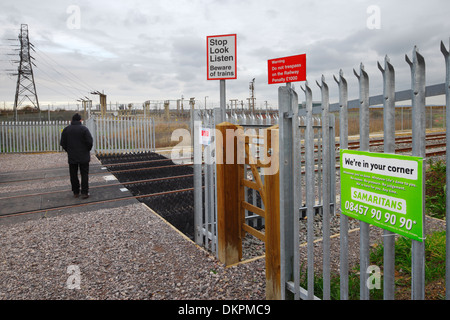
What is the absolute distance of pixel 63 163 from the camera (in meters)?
15.1

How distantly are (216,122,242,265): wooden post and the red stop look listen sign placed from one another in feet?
6.98

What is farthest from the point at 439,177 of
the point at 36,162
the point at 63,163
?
the point at 36,162

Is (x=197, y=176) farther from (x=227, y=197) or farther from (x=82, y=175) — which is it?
(x=82, y=175)

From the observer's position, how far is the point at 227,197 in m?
4.42

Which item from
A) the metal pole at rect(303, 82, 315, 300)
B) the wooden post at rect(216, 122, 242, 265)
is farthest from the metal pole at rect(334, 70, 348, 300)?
the wooden post at rect(216, 122, 242, 265)

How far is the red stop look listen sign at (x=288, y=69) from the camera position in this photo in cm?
597

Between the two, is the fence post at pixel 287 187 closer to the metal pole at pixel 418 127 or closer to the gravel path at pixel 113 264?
the gravel path at pixel 113 264

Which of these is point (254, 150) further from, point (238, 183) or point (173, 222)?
point (173, 222)

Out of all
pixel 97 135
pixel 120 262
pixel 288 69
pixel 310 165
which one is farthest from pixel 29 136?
pixel 310 165

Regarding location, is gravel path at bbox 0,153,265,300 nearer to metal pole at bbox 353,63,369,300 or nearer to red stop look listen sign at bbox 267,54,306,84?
metal pole at bbox 353,63,369,300

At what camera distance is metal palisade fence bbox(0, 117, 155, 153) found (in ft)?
61.4

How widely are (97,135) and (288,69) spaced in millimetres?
14891

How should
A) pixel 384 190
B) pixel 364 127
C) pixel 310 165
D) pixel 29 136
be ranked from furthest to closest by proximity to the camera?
1. pixel 29 136
2. pixel 310 165
3. pixel 364 127
4. pixel 384 190
